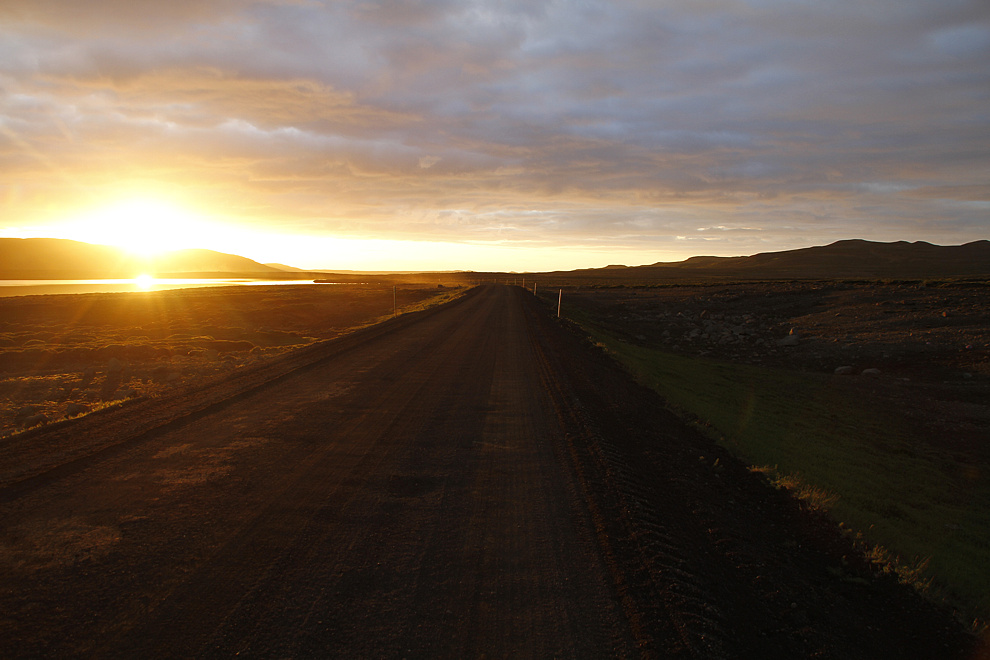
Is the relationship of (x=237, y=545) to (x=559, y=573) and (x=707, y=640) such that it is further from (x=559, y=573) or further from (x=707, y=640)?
(x=707, y=640)

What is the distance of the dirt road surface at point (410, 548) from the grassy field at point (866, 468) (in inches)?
35.3

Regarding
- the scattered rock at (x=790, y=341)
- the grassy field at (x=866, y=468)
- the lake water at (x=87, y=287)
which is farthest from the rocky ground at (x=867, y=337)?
the lake water at (x=87, y=287)

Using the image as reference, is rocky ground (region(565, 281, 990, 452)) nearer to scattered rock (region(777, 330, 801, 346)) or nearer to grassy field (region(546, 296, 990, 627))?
scattered rock (region(777, 330, 801, 346))

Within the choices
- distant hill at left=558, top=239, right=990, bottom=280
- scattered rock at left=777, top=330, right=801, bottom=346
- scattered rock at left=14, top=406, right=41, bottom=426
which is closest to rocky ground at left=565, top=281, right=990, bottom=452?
scattered rock at left=777, top=330, right=801, bottom=346

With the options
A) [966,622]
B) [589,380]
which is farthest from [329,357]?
[966,622]

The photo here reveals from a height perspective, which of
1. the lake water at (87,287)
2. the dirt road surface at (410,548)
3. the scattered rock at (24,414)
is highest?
the lake water at (87,287)

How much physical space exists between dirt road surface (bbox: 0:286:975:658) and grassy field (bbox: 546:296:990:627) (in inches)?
35.3

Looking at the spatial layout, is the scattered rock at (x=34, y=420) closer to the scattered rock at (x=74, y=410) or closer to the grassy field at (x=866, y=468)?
the scattered rock at (x=74, y=410)

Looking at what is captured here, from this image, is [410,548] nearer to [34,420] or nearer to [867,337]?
[34,420]

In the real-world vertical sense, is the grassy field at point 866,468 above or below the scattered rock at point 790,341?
below

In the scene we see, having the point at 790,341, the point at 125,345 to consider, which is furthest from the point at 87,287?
the point at 790,341

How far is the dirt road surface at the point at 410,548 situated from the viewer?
10.7 feet

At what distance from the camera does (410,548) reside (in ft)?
13.9

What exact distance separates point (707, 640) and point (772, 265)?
215042 millimetres
